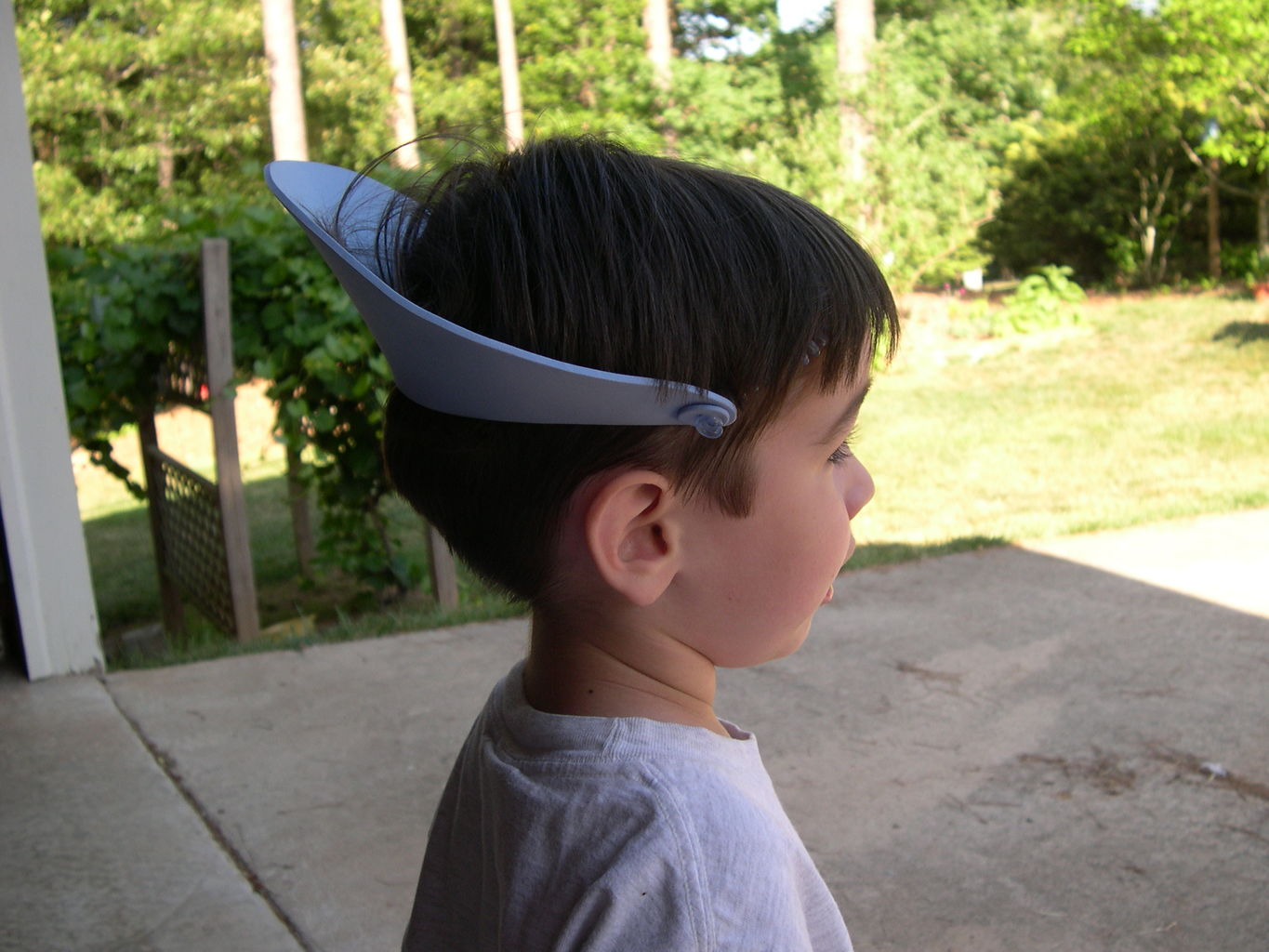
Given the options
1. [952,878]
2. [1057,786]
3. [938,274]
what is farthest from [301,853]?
[938,274]

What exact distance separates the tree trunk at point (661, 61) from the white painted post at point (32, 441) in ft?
47.7

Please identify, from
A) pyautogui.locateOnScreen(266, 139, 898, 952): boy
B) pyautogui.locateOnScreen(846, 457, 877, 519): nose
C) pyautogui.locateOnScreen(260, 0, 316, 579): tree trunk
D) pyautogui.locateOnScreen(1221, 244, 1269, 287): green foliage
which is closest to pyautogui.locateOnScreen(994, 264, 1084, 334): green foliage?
pyautogui.locateOnScreen(1221, 244, 1269, 287): green foliage

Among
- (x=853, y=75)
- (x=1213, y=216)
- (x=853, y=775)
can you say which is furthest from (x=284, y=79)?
(x=853, y=775)

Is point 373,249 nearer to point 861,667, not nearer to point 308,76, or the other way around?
point 861,667

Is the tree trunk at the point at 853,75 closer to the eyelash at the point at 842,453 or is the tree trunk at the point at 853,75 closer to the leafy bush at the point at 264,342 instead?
the leafy bush at the point at 264,342

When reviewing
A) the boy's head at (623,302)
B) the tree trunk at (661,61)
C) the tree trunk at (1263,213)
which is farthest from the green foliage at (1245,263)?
the boy's head at (623,302)

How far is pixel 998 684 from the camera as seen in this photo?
3086 mm

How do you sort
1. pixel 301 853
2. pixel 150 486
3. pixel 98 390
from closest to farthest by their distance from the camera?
pixel 301 853 < pixel 98 390 < pixel 150 486

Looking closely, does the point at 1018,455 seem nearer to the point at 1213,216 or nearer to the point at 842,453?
the point at 842,453

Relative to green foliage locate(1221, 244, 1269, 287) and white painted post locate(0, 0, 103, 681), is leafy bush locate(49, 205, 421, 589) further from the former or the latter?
green foliage locate(1221, 244, 1269, 287)

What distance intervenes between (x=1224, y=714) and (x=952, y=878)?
3.50 feet

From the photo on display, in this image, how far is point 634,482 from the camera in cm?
95

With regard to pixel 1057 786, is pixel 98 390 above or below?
above

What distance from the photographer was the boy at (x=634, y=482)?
2.93ft
